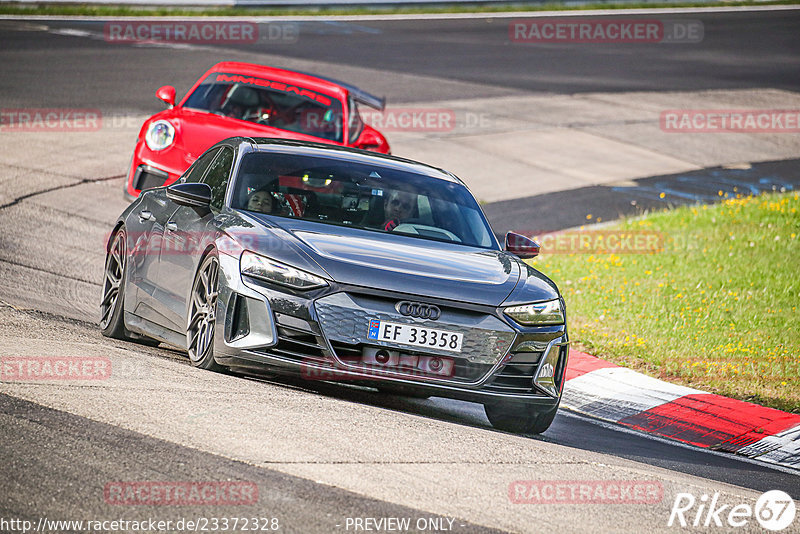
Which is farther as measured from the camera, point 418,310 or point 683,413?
point 683,413

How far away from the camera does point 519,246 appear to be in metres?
7.70

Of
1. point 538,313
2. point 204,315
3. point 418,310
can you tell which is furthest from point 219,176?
point 538,313

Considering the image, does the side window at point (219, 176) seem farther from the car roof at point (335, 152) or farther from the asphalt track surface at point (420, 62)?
the asphalt track surface at point (420, 62)

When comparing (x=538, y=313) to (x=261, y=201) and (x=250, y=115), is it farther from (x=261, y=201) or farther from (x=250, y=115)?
(x=250, y=115)

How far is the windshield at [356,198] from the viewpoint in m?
7.29

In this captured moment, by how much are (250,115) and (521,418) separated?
7.07 meters

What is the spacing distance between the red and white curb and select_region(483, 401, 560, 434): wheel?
1360mm

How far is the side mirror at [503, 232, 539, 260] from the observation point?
7680 mm

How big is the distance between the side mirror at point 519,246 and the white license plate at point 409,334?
153cm

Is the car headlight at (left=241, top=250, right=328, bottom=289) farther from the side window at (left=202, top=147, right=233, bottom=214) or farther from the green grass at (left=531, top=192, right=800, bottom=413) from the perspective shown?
the green grass at (left=531, top=192, right=800, bottom=413)

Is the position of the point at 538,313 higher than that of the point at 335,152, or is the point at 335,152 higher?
the point at 335,152

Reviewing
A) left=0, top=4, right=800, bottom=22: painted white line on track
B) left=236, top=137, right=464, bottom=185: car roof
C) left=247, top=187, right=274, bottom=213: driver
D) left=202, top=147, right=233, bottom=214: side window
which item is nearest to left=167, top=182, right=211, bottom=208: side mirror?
left=202, top=147, right=233, bottom=214: side window

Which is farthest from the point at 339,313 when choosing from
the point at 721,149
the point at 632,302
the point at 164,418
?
→ the point at 721,149

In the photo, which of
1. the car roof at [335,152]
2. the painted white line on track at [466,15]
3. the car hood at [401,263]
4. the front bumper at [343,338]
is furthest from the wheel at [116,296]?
the painted white line on track at [466,15]
